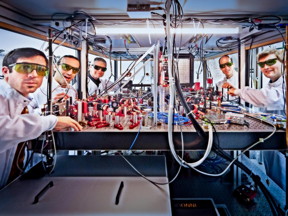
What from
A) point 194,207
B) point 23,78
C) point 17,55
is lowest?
point 194,207

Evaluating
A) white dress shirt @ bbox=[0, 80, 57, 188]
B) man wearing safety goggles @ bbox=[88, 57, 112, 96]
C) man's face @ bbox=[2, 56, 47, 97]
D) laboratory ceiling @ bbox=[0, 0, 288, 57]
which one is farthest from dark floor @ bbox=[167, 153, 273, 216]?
man wearing safety goggles @ bbox=[88, 57, 112, 96]

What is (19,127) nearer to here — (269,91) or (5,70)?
(5,70)

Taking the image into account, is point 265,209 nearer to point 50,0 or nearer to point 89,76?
point 50,0

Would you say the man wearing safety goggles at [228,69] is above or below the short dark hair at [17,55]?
above

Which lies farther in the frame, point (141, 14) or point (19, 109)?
point (141, 14)

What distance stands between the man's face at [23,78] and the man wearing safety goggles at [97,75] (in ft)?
4.98

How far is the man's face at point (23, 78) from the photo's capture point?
1446 millimetres

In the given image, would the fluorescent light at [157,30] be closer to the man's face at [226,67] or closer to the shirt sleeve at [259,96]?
the shirt sleeve at [259,96]

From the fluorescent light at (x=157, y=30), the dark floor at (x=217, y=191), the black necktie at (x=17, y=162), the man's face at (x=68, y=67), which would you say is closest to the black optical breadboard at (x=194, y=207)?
the dark floor at (x=217, y=191)

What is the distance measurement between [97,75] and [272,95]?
8.69ft

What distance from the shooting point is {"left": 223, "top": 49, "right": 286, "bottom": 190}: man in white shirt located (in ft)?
6.63

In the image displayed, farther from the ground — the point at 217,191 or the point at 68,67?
the point at 68,67

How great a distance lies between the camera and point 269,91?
206cm

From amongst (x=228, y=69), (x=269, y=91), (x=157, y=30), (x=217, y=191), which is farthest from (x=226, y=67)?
(x=217, y=191)
